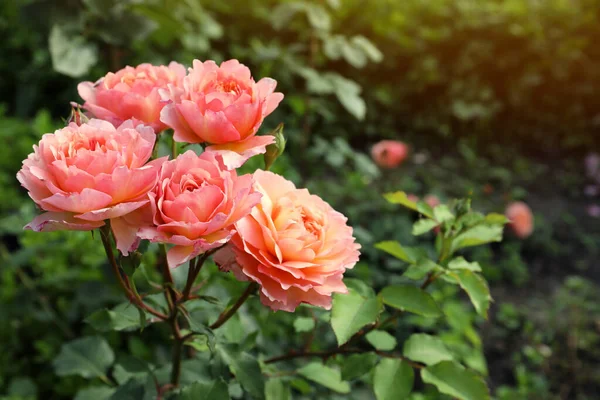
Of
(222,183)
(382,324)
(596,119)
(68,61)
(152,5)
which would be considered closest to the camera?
(222,183)

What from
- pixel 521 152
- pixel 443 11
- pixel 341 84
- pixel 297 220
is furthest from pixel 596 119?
pixel 297 220

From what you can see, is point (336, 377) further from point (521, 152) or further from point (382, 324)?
point (521, 152)

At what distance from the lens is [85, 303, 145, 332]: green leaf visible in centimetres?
93

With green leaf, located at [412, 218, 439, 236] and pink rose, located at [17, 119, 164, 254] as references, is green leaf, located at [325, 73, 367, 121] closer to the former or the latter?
green leaf, located at [412, 218, 439, 236]

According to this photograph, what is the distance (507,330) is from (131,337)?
1.53 m

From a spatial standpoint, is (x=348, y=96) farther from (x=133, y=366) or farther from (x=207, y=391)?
(x=207, y=391)

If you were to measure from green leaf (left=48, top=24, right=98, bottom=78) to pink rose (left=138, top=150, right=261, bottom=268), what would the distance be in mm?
1356

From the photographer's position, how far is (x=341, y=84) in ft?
7.38

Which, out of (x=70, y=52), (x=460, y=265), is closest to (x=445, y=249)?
(x=460, y=265)

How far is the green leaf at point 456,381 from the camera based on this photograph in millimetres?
917

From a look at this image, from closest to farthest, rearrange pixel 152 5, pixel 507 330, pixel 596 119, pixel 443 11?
pixel 152 5 → pixel 507 330 → pixel 443 11 → pixel 596 119

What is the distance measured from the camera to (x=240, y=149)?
30.4 inches

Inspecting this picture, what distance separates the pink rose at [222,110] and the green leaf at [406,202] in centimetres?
30

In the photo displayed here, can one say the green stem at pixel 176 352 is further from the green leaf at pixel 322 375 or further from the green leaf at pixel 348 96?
the green leaf at pixel 348 96
